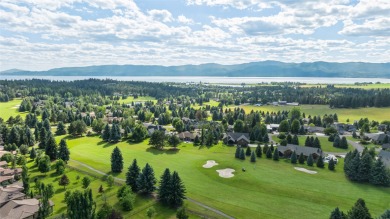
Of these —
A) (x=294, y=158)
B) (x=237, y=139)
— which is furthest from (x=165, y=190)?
(x=237, y=139)

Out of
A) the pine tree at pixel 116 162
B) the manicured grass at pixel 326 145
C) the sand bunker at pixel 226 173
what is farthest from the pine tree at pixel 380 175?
the pine tree at pixel 116 162

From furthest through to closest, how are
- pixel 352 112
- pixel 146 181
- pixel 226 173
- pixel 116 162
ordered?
pixel 352 112 < pixel 116 162 < pixel 226 173 < pixel 146 181

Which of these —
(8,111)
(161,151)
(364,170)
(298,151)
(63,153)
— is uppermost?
(63,153)

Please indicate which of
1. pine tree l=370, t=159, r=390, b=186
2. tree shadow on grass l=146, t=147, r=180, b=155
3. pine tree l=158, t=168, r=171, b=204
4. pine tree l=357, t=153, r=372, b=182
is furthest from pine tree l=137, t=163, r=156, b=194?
pine tree l=370, t=159, r=390, b=186

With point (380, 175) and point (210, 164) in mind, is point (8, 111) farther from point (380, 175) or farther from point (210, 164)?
point (380, 175)

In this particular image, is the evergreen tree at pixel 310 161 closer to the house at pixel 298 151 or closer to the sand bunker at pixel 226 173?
the house at pixel 298 151

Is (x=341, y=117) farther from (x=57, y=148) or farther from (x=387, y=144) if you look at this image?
(x=57, y=148)
